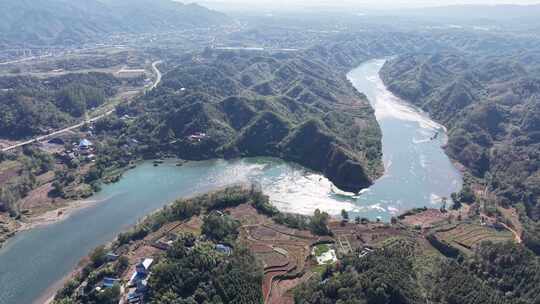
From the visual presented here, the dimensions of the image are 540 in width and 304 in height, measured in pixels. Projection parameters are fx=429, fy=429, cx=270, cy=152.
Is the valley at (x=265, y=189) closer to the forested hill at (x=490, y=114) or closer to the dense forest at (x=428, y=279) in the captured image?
the dense forest at (x=428, y=279)

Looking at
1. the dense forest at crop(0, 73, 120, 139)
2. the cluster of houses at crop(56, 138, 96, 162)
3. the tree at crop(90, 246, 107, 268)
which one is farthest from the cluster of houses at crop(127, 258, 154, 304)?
the dense forest at crop(0, 73, 120, 139)

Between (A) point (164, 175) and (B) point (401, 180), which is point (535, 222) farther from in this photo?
(A) point (164, 175)

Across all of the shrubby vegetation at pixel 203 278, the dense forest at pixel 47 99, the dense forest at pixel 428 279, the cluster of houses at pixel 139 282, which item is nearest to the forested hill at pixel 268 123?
the dense forest at pixel 47 99

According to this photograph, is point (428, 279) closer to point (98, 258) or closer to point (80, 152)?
point (98, 258)

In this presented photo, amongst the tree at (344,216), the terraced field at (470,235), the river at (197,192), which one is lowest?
the river at (197,192)

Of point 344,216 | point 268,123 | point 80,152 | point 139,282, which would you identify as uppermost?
point 268,123

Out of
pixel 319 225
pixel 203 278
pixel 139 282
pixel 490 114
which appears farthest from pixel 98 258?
pixel 490 114
